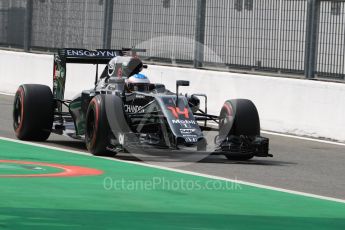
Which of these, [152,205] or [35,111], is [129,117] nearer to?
[35,111]

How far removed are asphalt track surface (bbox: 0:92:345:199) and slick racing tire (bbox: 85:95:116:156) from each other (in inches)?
17.6

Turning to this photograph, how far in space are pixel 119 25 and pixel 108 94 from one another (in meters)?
9.53

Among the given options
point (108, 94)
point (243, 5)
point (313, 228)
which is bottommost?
point (313, 228)

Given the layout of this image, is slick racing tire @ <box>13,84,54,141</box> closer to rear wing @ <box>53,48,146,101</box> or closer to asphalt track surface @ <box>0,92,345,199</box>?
asphalt track surface @ <box>0,92,345,199</box>

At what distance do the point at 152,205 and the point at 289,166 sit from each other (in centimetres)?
420

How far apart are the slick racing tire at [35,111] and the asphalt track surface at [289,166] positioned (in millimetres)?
333

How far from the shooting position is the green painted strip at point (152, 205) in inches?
356

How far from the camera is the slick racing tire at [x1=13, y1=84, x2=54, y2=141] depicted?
1487cm

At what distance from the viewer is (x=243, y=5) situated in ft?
66.1

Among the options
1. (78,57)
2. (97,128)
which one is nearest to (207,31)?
(78,57)

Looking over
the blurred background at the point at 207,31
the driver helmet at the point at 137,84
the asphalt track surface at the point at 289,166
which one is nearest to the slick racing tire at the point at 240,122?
the asphalt track surface at the point at 289,166

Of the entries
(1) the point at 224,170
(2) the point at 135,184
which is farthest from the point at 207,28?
(2) the point at 135,184

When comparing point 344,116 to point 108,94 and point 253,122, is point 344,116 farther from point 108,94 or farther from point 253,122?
point 108,94

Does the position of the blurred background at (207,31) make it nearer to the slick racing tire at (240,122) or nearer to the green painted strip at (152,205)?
the slick racing tire at (240,122)
